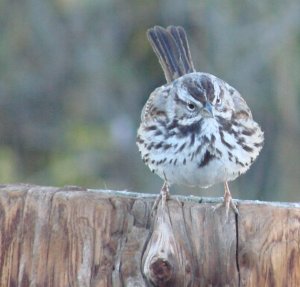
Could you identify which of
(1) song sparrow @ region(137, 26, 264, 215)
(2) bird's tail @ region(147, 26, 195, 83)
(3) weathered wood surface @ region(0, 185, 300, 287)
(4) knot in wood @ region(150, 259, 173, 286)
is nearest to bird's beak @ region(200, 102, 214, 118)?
(1) song sparrow @ region(137, 26, 264, 215)

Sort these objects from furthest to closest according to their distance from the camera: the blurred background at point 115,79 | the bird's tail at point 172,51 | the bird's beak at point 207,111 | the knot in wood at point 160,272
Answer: the blurred background at point 115,79 < the bird's tail at point 172,51 < the bird's beak at point 207,111 < the knot in wood at point 160,272

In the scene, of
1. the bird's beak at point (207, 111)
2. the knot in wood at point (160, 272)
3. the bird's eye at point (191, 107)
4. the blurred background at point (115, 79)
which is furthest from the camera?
the blurred background at point (115, 79)

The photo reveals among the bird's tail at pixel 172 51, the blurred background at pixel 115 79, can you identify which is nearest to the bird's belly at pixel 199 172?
the bird's tail at pixel 172 51

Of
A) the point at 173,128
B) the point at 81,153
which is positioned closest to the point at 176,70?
the point at 173,128

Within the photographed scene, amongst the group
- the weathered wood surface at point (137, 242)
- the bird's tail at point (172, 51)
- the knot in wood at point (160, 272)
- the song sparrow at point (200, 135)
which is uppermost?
the bird's tail at point (172, 51)

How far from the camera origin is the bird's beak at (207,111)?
562cm

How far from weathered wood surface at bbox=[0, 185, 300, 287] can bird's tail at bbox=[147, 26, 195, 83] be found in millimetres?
2418

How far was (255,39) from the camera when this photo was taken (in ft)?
34.0

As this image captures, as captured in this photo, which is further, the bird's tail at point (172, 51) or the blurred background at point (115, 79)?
the blurred background at point (115, 79)

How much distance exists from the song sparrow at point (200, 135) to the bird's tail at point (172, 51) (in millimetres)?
950

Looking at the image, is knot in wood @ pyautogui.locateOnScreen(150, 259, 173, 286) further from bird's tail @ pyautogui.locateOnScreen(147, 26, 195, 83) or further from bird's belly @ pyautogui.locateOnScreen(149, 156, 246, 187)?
bird's tail @ pyautogui.locateOnScreen(147, 26, 195, 83)

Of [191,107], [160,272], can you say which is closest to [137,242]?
[160,272]

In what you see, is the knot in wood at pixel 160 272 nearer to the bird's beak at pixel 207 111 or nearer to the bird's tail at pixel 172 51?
the bird's beak at pixel 207 111

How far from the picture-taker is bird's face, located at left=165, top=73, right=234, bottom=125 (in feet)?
18.6
